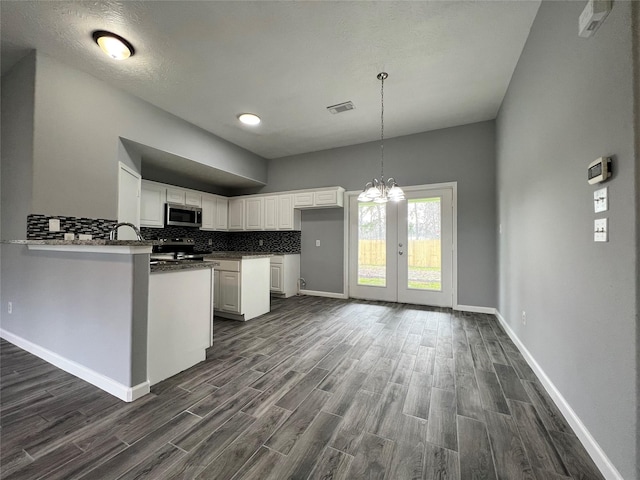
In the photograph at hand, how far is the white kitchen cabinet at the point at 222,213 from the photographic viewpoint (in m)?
5.55

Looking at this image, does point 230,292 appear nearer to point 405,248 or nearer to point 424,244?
point 405,248

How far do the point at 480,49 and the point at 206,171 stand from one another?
4276mm

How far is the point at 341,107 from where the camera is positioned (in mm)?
3516

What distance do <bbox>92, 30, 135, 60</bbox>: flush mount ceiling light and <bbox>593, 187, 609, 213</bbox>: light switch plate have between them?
374 centimetres

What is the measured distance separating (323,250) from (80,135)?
386 cm

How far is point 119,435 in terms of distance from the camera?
142 cm

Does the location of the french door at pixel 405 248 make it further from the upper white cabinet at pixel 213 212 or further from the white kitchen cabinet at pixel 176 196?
the white kitchen cabinet at pixel 176 196

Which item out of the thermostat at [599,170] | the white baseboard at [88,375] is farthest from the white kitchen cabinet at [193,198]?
the thermostat at [599,170]

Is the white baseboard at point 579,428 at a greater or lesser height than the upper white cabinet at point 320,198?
lesser

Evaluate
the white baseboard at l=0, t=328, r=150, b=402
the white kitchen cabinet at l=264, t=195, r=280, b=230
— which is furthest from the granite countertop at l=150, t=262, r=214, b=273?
the white kitchen cabinet at l=264, t=195, r=280, b=230

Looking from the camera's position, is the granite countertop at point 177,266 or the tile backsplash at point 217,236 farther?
the tile backsplash at point 217,236

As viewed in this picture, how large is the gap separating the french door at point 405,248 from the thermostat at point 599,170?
2907 millimetres

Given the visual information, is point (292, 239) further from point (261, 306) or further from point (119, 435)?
point (119, 435)

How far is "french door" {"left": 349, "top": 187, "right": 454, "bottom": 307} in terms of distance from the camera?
13.7ft
